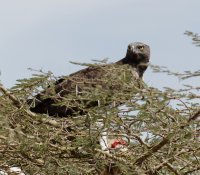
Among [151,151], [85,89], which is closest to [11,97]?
[85,89]

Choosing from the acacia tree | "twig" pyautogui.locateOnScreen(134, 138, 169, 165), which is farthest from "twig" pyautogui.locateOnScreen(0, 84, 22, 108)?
"twig" pyautogui.locateOnScreen(134, 138, 169, 165)

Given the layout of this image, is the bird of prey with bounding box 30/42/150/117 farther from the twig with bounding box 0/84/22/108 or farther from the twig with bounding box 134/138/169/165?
the twig with bounding box 134/138/169/165

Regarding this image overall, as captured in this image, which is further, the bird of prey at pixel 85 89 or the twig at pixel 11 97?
the twig at pixel 11 97

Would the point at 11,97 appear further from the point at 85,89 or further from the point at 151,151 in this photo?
the point at 151,151

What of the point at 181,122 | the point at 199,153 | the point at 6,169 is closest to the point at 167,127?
the point at 181,122

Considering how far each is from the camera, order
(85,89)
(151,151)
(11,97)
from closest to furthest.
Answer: (151,151), (85,89), (11,97)

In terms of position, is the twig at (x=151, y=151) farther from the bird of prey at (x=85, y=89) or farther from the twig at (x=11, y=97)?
the twig at (x=11, y=97)

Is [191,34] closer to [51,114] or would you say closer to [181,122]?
[181,122]

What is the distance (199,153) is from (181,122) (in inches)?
26.6

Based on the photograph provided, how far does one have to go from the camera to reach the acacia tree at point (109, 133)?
511 centimetres

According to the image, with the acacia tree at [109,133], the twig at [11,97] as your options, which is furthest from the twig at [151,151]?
the twig at [11,97]

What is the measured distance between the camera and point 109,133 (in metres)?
5.73

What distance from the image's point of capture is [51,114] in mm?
7176

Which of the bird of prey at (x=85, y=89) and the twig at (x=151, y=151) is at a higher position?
the bird of prey at (x=85, y=89)
